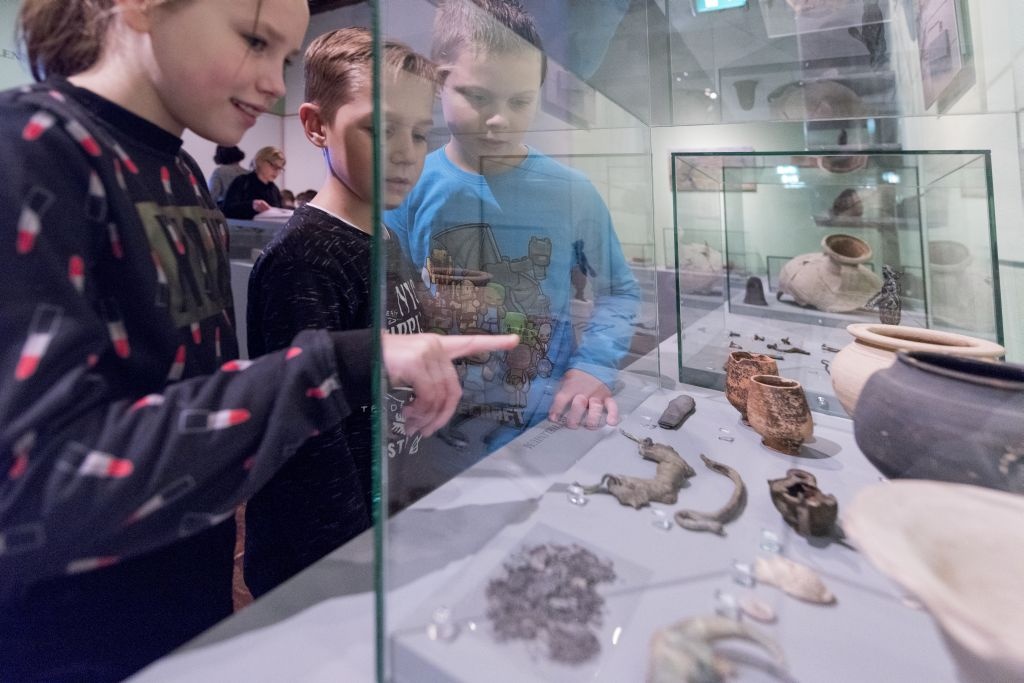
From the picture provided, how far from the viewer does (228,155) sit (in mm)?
732

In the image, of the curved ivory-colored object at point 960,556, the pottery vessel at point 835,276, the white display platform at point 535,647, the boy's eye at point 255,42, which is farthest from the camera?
the pottery vessel at point 835,276

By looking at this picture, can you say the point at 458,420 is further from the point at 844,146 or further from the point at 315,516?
the point at 844,146

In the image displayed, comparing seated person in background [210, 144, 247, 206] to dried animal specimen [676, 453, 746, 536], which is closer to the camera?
dried animal specimen [676, 453, 746, 536]

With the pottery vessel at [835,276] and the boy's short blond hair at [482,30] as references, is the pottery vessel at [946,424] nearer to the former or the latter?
the pottery vessel at [835,276]

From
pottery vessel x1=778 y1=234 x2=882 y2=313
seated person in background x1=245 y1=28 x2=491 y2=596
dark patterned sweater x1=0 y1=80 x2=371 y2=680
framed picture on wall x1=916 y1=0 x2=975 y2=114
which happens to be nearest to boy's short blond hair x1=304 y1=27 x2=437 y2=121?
seated person in background x1=245 y1=28 x2=491 y2=596

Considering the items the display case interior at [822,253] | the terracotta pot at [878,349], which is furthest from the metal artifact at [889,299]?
the terracotta pot at [878,349]

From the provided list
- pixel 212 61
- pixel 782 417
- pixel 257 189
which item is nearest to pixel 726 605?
pixel 782 417

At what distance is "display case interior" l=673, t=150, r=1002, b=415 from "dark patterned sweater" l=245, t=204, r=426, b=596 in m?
0.76

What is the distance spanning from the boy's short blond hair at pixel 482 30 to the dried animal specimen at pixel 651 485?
535 mm

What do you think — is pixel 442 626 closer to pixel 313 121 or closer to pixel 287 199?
→ pixel 313 121

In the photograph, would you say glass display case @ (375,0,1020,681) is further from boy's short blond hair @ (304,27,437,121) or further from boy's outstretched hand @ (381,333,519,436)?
boy's short blond hair @ (304,27,437,121)

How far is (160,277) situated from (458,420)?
326 millimetres

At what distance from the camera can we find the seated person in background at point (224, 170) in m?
0.66

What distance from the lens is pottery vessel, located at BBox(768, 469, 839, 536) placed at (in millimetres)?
540
